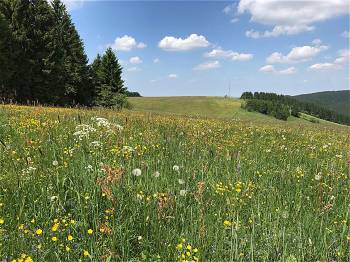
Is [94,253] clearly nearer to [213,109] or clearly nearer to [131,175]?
[131,175]

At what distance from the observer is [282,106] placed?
429ft

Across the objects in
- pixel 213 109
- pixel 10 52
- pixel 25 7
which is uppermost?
pixel 25 7

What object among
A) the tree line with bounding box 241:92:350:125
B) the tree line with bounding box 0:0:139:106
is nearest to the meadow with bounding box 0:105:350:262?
the tree line with bounding box 0:0:139:106

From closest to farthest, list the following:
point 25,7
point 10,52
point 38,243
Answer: point 38,243
point 10,52
point 25,7

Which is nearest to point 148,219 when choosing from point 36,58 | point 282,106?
point 36,58

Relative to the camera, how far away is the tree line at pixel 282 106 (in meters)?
124

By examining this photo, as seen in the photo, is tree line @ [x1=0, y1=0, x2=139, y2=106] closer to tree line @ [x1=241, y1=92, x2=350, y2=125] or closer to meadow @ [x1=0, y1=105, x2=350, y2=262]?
meadow @ [x1=0, y1=105, x2=350, y2=262]

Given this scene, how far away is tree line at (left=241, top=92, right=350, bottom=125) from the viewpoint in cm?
12450

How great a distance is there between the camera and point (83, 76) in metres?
50.2

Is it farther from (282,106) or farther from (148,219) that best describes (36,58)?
(282,106)

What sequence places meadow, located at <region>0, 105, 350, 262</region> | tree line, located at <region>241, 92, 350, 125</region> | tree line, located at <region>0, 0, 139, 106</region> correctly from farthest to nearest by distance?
tree line, located at <region>241, 92, 350, 125</region> < tree line, located at <region>0, 0, 139, 106</region> < meadow, located at <region>0, 105, 350, 262</region>

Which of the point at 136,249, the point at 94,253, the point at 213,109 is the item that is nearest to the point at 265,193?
the point at 136,249

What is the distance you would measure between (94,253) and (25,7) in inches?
1764

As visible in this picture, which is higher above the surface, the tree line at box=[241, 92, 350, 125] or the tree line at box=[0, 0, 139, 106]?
the tree line at box=[0, 0, 139, 106]
